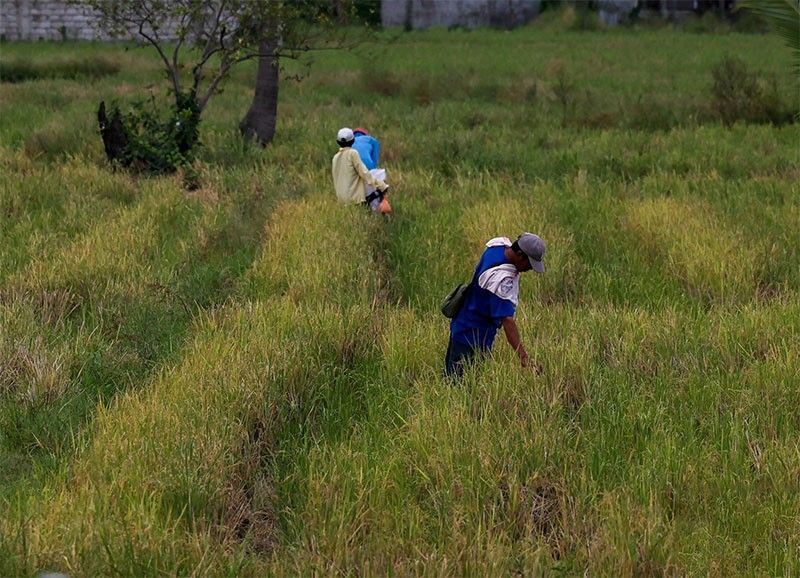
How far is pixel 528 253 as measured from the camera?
467 centimetres

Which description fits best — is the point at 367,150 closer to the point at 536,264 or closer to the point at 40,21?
the point at 536,264

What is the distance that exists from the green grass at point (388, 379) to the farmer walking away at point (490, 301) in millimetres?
188

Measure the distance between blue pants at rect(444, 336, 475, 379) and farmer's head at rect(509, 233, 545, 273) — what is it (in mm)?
567

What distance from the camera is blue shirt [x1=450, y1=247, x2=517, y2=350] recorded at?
4867mm

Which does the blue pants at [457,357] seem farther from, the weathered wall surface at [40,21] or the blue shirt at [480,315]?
the weathered wall surface at [40,21]

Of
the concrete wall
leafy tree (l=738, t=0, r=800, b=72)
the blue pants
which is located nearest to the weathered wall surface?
the concrete wall

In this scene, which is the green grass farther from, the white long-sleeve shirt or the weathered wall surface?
the weathered wall surface

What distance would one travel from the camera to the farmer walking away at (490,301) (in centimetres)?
473

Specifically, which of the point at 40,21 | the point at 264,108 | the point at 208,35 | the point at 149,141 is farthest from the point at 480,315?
the point at 40,21

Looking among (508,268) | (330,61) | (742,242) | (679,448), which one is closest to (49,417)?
(508,268)

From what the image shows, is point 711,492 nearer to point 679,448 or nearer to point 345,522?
point 679,448

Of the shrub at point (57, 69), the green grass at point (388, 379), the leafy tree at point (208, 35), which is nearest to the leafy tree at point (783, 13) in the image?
the green grass at point (388, 379)

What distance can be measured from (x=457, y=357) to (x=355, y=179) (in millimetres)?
4445

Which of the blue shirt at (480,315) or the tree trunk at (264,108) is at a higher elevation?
the tree trunk at (264,108)
